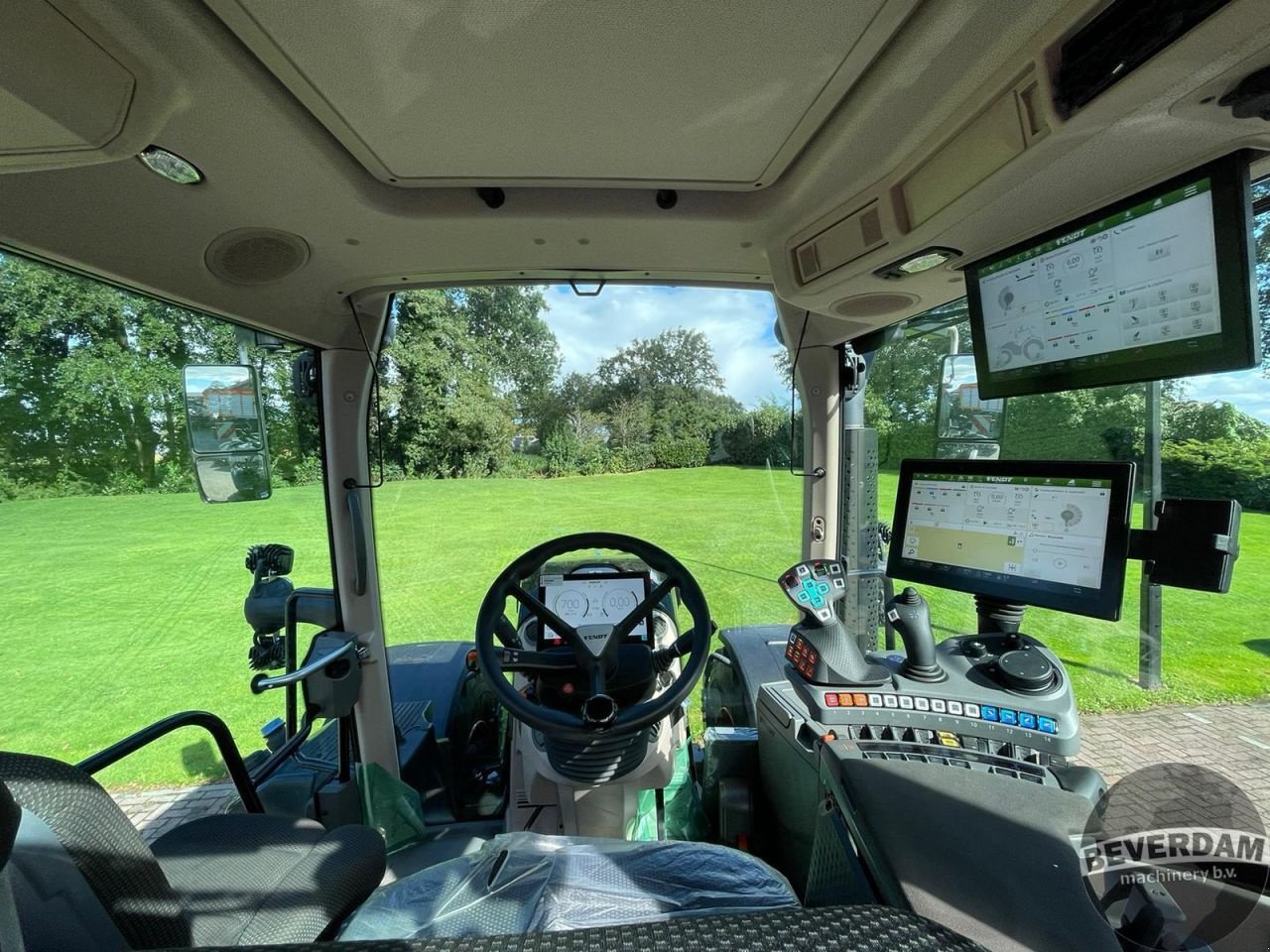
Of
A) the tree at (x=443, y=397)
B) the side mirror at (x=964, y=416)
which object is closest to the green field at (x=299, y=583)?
the tree at (x=443, y=397)

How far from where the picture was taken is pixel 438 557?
14.3ft

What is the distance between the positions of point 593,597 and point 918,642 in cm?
104

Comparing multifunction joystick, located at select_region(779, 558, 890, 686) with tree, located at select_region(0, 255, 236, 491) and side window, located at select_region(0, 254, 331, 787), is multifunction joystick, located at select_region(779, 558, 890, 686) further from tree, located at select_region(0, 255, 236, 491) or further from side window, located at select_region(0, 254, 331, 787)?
tree, located at select_region(0, 255, 236, 491)

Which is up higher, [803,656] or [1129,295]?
[1129,295]

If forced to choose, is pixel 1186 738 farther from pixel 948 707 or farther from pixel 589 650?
pixel 589 650

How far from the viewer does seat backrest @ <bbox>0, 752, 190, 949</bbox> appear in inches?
32.4

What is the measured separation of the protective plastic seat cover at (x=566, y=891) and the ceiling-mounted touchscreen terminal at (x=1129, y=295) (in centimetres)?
136

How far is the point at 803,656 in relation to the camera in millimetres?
1521

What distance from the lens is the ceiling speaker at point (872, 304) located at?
1850 millimetres

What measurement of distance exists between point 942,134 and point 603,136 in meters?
0.75

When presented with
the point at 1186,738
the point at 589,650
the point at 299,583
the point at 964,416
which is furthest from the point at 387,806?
the point at 1186,738

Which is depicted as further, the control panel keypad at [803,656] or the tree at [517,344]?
the tree at [517,344]

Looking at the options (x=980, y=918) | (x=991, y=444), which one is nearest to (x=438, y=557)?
(x=991, y=444)

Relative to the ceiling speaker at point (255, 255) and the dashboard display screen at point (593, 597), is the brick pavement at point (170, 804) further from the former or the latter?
the ceiling speaker at point (255, 255)
